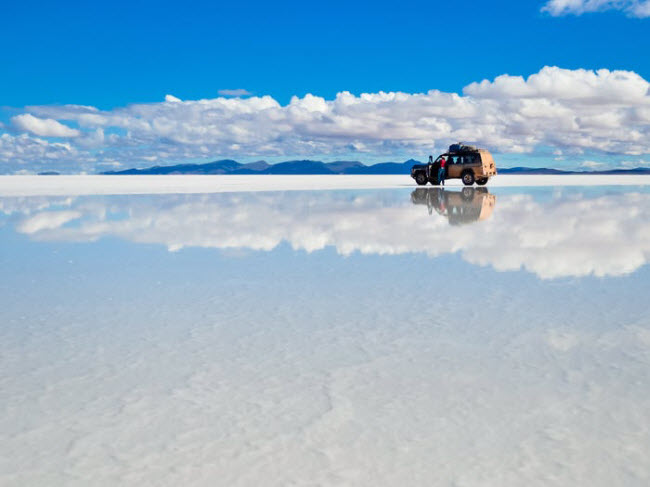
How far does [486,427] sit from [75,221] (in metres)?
14.8

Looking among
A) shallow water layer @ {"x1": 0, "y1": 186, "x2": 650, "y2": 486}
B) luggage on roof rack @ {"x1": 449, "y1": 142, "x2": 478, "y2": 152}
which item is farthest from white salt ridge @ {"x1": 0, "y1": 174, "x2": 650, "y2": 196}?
shallow water layer @ {"x1": 0, "y1": 186, "x2": 650, "y2": 486}

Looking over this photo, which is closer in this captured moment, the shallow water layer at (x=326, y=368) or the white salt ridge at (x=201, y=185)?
the shallow water layer at (x=326, y=368)

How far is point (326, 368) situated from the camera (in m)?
4.44

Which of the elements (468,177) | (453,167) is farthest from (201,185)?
(468,177)

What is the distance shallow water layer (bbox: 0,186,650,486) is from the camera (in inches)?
119

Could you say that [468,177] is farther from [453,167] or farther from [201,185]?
[201,185]

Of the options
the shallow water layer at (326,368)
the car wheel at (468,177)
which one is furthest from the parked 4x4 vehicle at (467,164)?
the shallow water layer at (326,368)

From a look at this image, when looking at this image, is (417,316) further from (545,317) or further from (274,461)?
(274,461)

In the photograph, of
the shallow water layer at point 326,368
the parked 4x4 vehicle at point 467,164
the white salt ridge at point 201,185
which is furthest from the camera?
the white salt ridge at point 201,185

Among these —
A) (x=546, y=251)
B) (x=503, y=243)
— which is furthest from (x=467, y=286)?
(x=503, y=243)

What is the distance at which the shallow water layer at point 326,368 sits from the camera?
3.02 meters

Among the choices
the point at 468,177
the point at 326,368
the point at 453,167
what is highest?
the point at 453,167

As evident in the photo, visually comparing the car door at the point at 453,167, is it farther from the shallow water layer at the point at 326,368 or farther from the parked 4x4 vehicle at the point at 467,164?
the shallow water layer at the point at 326,368

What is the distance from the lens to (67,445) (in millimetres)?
3229
